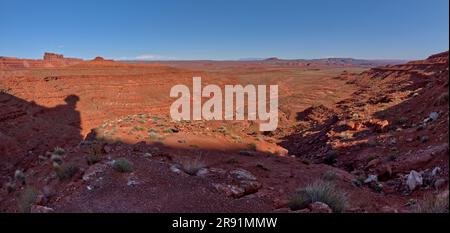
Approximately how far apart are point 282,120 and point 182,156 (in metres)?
18.3

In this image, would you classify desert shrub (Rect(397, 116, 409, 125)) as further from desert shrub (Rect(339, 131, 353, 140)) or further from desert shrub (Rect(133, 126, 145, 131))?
desert shrub (Rect(133, 126, 145, 131))

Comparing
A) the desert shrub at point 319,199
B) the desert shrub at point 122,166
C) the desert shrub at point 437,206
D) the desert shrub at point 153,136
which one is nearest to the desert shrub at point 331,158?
the desert shrub at point 153,136

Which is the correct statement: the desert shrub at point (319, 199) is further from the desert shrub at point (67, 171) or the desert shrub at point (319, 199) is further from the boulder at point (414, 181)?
the desert shrub at point (67, 171)

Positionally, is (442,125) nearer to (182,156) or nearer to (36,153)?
(182,156)

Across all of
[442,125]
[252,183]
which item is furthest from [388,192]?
[442,125]

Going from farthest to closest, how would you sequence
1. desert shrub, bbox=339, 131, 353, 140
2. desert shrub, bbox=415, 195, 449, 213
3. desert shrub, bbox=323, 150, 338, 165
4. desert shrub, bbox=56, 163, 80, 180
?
desert shrub, bbox=339, 131, 353, 140
desert shrub, bbox=323, 150, 338, 165
desert shrub, bbox=56, 163, 80, 180
desert shrub, bbox=415, 195, 449, 213

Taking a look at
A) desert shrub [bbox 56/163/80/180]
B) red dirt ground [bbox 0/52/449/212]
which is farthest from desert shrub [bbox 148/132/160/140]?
desert shrub [bbox 56/163/80/180]

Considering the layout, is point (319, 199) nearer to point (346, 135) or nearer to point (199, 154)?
point (199, 154)

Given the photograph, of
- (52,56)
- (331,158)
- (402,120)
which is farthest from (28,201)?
(52,56)

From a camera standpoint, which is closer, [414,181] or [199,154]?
[414,181]

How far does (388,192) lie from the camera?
7.62 meters
